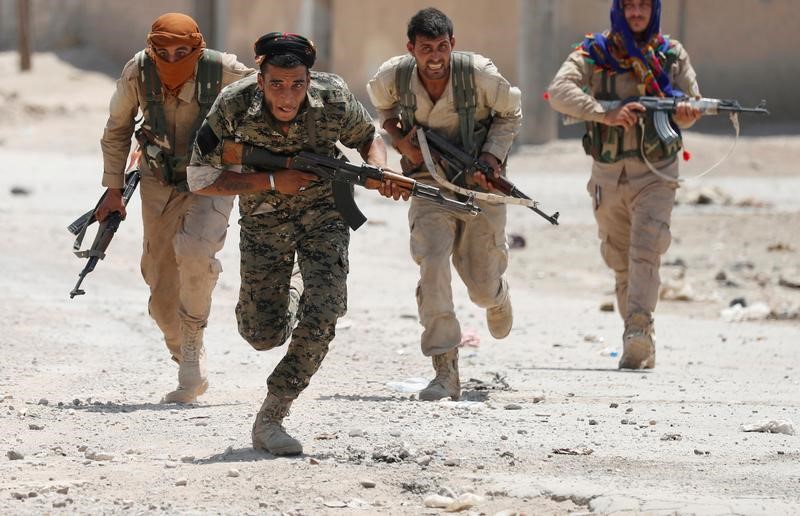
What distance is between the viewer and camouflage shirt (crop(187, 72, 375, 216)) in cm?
544

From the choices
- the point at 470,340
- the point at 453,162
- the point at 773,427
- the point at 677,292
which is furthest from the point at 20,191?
the point at 773,427

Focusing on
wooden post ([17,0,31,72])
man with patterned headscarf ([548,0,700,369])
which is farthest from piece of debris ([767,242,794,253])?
wooden post ([17,0,31,72])

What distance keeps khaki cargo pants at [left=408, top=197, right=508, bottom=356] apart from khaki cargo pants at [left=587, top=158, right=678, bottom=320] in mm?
1067

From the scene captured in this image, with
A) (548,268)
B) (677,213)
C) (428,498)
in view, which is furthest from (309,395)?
(677,213)

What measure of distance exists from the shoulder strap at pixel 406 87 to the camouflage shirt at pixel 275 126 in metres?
1.28

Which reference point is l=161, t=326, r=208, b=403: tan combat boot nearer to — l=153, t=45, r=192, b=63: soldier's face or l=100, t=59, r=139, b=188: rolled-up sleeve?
l=100, t=59, r=139, b=188: rolled-up sleeve

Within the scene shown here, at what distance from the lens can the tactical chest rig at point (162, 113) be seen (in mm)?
6656

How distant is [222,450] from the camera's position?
5535 mm

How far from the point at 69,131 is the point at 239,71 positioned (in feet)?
51.0

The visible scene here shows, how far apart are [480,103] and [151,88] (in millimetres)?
1465

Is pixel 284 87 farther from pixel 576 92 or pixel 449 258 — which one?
pixel 576 92

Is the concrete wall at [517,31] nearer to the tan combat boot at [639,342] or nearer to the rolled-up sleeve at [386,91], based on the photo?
the tan combat boot at [639,342]

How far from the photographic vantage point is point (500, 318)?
7.34 metres

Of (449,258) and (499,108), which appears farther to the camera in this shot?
(449,258)
